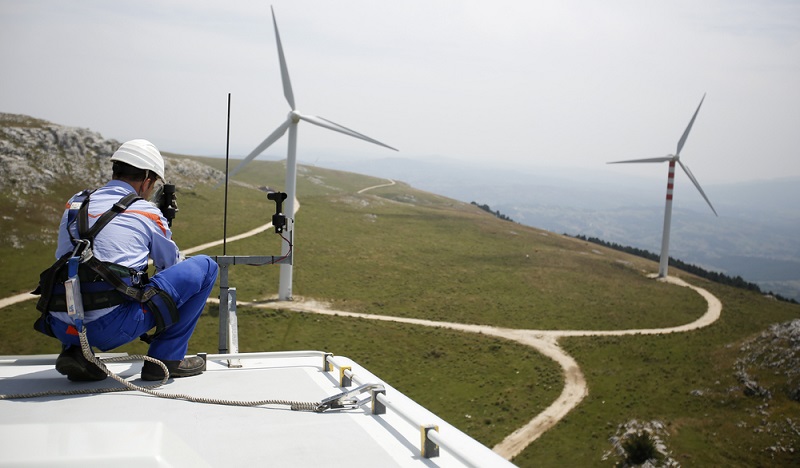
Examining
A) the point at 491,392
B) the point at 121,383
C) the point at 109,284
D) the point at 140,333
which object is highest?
the point at 109,284

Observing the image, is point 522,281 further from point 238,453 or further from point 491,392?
point 238,453

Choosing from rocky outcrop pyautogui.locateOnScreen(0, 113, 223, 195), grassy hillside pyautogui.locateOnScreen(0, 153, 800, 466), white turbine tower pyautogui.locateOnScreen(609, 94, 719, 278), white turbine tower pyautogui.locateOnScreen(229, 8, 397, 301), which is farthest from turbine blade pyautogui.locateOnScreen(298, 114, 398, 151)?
white turbine tower pyautogui.locateOnScreen(609, 94, 719, 278)

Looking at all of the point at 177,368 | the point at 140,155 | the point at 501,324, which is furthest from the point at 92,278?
the point at 501,324

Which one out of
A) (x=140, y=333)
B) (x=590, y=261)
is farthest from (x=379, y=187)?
(x=140, y=333)

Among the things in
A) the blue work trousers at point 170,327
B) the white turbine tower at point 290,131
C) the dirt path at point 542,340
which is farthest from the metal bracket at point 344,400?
the white turbine tower at point 290,131

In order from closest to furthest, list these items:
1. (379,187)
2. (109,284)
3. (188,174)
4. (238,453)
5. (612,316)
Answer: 1. (238,453)
2. (109,284)
3. (612,316)
4. (188,174)
5. (379,187)

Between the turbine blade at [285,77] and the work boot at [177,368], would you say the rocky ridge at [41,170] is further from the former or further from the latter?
the work boot at [177,368]
